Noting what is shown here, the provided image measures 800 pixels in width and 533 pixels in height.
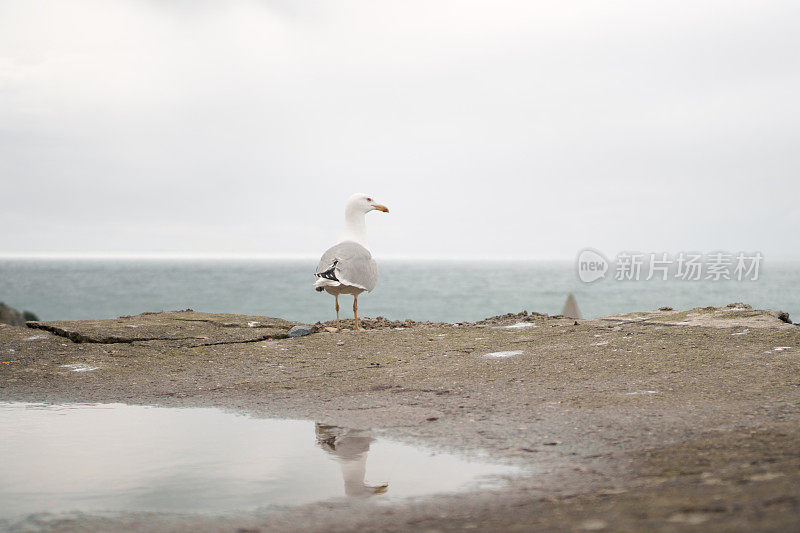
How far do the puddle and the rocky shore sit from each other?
17cm

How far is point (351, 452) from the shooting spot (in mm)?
3617

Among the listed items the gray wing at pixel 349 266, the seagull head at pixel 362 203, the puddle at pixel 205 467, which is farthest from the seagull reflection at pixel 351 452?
the seagull head at pixel 362 203

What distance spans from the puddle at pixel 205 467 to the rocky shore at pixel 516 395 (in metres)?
0.17

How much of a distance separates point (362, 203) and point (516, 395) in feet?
14.9

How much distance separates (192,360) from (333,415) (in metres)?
2.91

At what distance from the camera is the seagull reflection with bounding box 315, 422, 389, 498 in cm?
303

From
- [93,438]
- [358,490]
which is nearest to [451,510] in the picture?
[358,490]

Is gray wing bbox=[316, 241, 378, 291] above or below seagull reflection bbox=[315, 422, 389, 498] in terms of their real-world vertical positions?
above

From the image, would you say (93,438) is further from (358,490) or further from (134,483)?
(358,490)

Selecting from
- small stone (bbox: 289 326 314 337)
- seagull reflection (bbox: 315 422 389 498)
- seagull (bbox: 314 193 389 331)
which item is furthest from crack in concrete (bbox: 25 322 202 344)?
seagull reflection (bbox: 315 422 389 498)

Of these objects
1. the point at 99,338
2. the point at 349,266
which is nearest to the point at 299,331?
the point at 349,266

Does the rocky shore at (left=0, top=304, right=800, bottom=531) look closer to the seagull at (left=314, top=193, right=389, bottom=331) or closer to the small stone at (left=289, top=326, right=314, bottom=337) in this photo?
the small stone at (left=289, top=326, right=314, bottom=337)

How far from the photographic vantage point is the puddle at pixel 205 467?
2.92 m

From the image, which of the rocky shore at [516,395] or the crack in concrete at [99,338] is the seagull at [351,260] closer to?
the rocky shore at [516,395]
